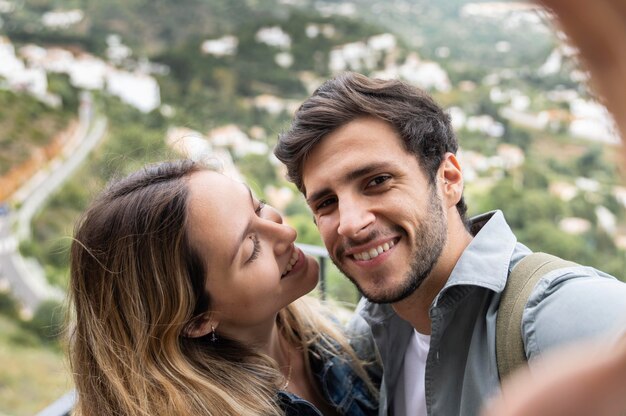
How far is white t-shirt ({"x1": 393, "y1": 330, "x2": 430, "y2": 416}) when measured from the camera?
1.47 m

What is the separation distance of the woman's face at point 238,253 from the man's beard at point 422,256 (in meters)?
0.17

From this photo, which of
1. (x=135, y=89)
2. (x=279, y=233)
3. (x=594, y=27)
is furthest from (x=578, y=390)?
(x=135, y=89)

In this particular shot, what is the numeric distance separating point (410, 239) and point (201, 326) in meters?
0.56

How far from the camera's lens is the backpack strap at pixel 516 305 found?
42.0 inches

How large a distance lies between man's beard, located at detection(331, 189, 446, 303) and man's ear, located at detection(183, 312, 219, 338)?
0.34 meters

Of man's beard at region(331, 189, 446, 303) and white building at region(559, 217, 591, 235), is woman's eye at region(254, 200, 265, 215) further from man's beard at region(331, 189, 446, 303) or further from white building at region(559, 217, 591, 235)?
white building at region(559, 217, 591, 235)

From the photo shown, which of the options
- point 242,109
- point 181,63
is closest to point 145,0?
point 181,63

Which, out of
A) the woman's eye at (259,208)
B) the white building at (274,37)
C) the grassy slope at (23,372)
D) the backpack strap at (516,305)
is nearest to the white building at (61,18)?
the white building at (274,37)

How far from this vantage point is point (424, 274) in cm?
138

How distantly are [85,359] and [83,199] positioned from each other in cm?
44

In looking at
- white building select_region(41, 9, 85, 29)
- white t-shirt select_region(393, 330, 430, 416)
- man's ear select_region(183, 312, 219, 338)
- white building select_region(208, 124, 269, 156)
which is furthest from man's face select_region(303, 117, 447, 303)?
white building select_region(41, 9, 85, 29)

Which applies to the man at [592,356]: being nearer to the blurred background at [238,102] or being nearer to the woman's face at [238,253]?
the woman's face at [238,253]

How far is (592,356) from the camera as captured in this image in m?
0.26

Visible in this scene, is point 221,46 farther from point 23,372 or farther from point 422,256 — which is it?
point 422,256
